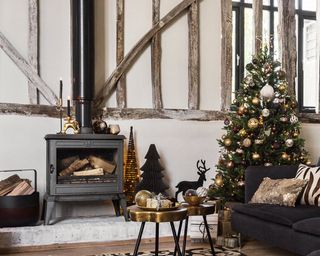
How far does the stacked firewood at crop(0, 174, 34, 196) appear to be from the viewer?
448 cm

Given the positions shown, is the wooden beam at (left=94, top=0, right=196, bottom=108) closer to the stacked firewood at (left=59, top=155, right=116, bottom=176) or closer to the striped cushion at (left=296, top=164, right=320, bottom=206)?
the stacked firewood at (left=59, top=155, right=116, bottom=176)

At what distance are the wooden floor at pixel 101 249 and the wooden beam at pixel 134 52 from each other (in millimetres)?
1648

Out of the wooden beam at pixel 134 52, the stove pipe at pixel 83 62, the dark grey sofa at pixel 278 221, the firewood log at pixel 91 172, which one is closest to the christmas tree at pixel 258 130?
the dark grey sofa at pixel 278 221

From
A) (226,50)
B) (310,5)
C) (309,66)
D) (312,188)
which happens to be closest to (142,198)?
(312,188)

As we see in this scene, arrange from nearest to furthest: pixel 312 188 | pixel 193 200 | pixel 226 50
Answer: pixel 193 200 → pixel 312 188 → pixel 226 50

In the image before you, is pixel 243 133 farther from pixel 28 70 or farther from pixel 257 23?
pixel 28 70

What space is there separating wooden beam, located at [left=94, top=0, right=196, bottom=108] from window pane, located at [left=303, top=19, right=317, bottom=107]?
6.23 feet

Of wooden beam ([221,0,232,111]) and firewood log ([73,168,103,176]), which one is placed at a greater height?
wooden beam ([221,0,232,111])

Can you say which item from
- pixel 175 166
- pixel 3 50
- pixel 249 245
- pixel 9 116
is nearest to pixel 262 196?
pixel 249 245

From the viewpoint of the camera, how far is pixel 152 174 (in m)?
5.41

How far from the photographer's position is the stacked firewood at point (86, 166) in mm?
4781

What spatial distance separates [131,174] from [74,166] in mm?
816

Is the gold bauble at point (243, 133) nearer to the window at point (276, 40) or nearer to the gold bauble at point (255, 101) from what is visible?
the gold bauble at point (255, 101)

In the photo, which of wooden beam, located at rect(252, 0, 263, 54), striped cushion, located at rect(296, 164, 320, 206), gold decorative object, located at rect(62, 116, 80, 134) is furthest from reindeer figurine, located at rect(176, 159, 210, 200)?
wooden beam, located at rect(252, 0, 263, 54)
